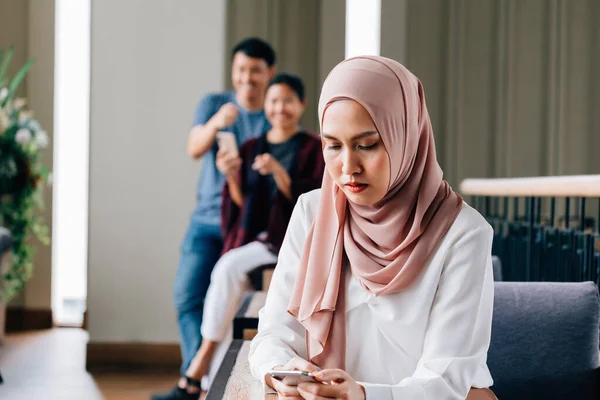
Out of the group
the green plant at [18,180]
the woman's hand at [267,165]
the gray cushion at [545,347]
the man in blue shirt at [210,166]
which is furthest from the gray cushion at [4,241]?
the gray cushion at [545,347]

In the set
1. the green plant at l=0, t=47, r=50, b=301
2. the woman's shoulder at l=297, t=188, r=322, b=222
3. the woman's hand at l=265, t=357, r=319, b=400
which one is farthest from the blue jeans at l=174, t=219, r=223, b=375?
the woman's hand at l=265, t=357, r=319, b=400

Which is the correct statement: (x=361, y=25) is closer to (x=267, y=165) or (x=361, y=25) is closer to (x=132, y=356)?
(x=267, y=165)

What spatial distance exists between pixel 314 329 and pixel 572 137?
370 cm

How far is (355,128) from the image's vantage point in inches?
45.7

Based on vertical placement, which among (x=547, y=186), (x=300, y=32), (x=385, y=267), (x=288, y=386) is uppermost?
(x=300, y=32)

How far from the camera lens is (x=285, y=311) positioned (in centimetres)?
130

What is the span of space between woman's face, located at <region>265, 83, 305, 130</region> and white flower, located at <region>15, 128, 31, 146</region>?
1831mm

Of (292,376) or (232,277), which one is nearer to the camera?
(292,376)

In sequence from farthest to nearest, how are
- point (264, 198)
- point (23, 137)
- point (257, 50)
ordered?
point (23, 137)
point (257, 50)
point (264, 198)

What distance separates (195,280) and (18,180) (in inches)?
61.7

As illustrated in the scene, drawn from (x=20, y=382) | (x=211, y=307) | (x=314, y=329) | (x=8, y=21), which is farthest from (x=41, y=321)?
(x=314, y=329)

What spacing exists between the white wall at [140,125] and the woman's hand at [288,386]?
318cm

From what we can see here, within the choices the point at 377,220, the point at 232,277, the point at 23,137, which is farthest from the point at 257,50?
the point at 377,220

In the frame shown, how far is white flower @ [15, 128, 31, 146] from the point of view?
4.44 m
